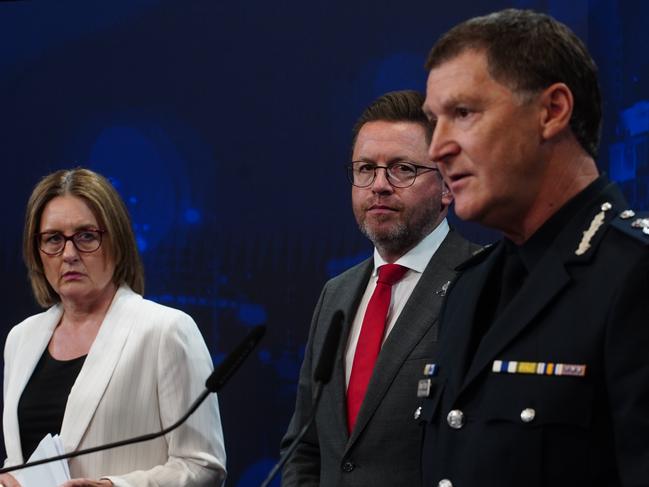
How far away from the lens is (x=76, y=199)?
2850 mm

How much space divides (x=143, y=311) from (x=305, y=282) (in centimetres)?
101

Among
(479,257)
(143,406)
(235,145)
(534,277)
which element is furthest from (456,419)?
(235,145)

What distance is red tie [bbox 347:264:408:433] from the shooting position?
2332 millimetres

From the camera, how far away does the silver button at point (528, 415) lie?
147 cm

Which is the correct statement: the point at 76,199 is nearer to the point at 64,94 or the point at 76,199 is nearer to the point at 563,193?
the point at 64,94

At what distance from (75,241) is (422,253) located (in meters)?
0.97

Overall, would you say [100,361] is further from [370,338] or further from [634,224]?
[634,224]

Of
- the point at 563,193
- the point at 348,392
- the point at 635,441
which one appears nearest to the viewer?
the point at 635,441

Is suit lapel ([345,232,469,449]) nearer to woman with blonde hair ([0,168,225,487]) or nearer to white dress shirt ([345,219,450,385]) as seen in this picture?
white dress shirt ([345,219,450,385])

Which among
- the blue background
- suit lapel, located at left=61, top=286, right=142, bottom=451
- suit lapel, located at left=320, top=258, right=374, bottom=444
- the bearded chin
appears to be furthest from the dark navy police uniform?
the blue background

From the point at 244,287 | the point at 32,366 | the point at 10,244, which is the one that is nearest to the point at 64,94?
the point at 10,244

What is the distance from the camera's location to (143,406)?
263 centimetres

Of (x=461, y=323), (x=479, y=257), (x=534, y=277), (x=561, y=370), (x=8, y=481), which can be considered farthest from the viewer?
(x=8, y=481)

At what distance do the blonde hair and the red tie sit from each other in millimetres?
775
